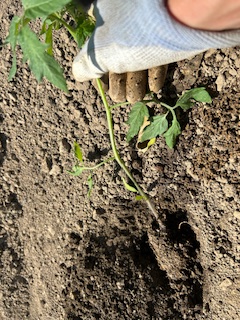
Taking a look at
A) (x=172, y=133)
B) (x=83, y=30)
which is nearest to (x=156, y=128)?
(x=172, y=133)

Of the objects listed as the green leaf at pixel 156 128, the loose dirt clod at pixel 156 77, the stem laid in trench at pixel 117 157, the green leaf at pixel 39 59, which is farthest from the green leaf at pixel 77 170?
the green leaf at pixel 39 59

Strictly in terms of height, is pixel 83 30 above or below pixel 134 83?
above

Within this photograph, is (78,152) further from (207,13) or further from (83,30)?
(207,13)

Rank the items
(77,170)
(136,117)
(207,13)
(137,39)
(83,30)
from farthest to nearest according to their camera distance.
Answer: (77,170)
(136,117)
(83,30)
(137,39)
(207,13)

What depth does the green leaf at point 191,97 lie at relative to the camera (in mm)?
1486

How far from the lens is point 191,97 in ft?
4.96

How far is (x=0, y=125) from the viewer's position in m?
1.76

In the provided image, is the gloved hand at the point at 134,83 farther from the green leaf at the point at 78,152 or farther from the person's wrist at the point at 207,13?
the person's wrist at the point at 207,13

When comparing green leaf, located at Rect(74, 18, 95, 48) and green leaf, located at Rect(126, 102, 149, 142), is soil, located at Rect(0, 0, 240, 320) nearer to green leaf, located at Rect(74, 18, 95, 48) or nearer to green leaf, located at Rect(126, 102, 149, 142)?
green leaf, located at Rect(126, 102, 149, 142)

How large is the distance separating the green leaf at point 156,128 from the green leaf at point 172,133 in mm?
24

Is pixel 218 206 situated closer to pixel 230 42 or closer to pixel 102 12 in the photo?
pixel 230 42

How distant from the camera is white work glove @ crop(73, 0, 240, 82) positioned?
1129 mm

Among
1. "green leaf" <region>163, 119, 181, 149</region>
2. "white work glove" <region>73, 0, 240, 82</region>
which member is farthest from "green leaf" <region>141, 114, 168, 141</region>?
"white work glove" <region>73, 0, 240, 82</region>

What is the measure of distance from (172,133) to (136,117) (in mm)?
141
